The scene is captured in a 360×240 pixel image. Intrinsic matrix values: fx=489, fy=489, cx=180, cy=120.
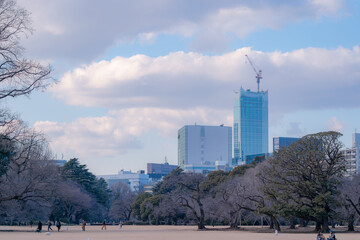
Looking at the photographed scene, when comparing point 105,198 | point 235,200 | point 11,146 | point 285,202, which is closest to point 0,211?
point 11,146

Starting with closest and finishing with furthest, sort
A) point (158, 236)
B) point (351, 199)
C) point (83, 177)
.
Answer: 1. point (158, 236)
2. point (351, 199)
3. point (83, 177)

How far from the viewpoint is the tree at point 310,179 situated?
49562 millimetres

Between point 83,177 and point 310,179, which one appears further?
point 83,177

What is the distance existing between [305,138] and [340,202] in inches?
296

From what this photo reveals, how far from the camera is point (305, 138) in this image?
5238cm

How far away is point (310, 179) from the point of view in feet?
167

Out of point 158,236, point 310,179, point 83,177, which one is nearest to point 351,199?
point 310,179

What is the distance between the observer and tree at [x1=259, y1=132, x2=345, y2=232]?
4956 centimetres

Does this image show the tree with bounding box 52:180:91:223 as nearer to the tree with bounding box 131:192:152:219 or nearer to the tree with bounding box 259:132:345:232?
the tree with bounding box 131:192:152:219

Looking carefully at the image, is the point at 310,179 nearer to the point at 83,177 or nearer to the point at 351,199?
the point at 351,199

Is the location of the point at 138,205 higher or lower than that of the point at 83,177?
lower

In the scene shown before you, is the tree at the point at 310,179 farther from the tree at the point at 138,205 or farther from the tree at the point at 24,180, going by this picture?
the tree at the point at 138,205

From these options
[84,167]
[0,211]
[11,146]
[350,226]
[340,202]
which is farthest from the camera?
[84,167]

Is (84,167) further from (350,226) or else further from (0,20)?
(0,20)
